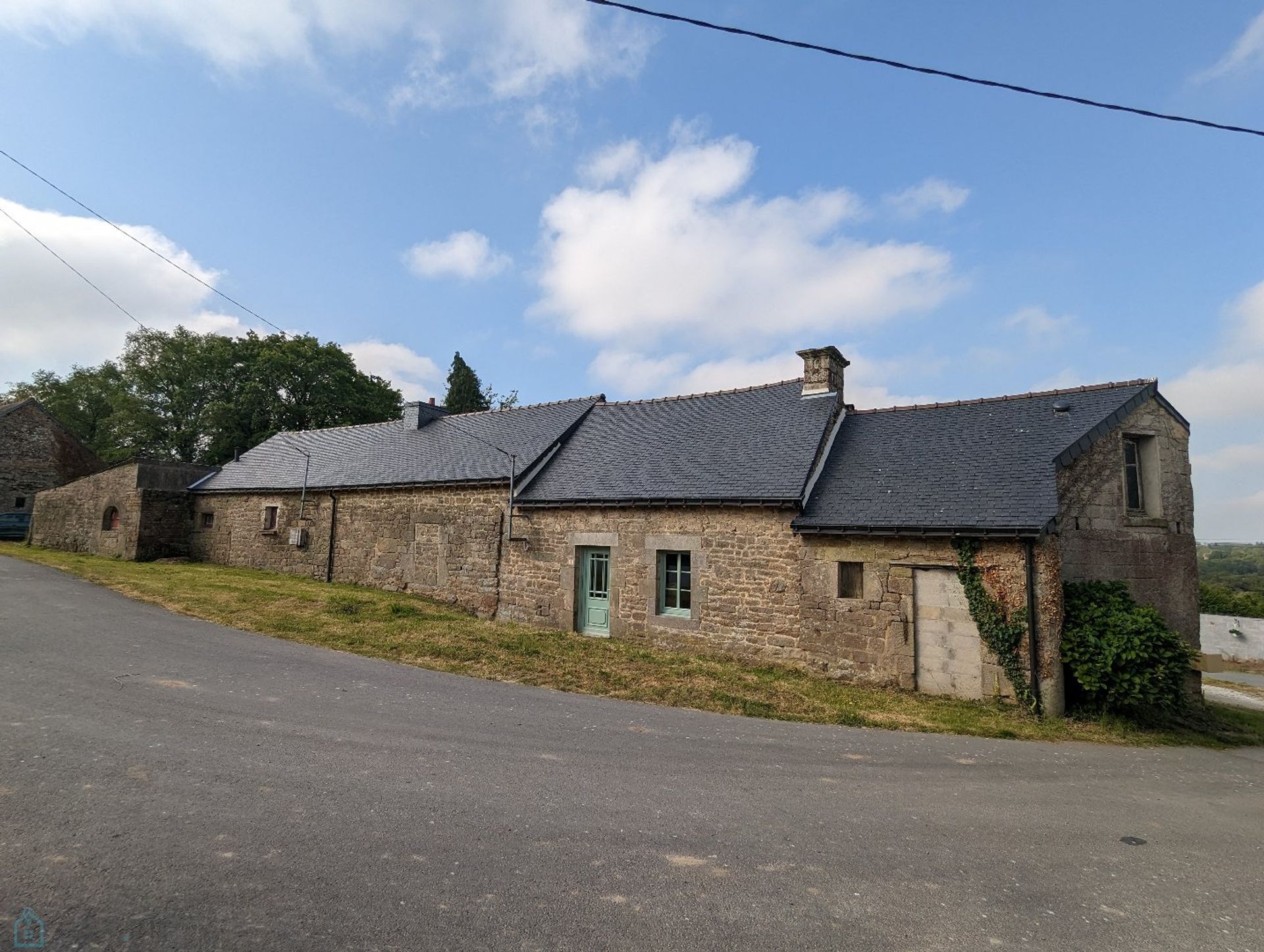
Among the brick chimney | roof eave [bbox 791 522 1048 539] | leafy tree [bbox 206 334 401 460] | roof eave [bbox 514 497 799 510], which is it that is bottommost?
roof eave [bbox 791 522 1048 539]

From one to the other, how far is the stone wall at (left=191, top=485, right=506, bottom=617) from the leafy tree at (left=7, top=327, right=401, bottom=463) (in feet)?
57.2

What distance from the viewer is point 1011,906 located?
12.5 ft

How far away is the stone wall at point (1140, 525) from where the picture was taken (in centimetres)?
1036

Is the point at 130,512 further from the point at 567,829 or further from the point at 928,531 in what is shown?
the point at 928,531

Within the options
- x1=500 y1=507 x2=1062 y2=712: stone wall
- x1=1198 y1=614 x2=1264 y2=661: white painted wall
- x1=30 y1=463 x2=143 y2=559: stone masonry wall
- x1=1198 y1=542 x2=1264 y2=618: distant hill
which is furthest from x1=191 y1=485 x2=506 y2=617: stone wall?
x1=1198 y1=614 x2=1264 y2=661: white painted wall

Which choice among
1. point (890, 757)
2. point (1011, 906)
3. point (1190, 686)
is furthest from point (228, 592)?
point (1190, 686)

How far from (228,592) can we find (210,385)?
33.5m

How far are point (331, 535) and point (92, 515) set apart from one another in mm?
12260

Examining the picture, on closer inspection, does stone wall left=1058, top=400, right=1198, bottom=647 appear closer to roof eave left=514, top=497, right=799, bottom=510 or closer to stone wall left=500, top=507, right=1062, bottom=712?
stone wall left=500, top=507, right=1062, bottom=712

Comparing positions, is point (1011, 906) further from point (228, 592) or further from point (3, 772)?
point (228, 592)

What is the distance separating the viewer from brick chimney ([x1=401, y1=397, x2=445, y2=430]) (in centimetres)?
2273

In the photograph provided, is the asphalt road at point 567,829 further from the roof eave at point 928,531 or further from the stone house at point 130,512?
the stone house at point 130,512

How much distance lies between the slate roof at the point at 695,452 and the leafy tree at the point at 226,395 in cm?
2921

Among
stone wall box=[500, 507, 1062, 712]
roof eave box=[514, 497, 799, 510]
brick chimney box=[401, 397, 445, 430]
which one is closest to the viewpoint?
stone wall box=[500, 507, 1062, 712]
